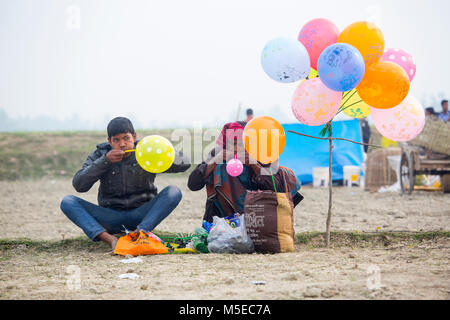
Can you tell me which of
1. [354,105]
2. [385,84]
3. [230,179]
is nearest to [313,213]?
[230,179]

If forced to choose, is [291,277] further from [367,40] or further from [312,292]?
[367,40]

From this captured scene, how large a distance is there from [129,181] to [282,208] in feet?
5.23

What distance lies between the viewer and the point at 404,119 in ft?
14.3

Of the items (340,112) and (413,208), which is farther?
(413,208)

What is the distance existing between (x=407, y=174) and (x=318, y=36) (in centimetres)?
722

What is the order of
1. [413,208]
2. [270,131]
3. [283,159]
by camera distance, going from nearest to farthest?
1. [270,131]
2. [413,208]
3. [283,159]

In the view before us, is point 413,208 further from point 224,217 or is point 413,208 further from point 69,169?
point 69,169

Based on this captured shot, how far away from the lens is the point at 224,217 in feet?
15.8

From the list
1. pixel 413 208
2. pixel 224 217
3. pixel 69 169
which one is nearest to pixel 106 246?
pixel 224 217

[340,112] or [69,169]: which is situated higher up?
[340,112]

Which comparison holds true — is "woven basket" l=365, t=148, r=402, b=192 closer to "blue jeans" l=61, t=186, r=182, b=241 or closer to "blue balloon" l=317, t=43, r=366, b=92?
"blue jeans" l=61, t=186, r=182, b=241

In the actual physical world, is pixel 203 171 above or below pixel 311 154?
above

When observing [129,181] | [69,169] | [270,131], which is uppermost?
[270,131]

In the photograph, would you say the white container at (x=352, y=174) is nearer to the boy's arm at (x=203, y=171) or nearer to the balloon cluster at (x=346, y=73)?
the balloon cluster at (x=346, y=73)
